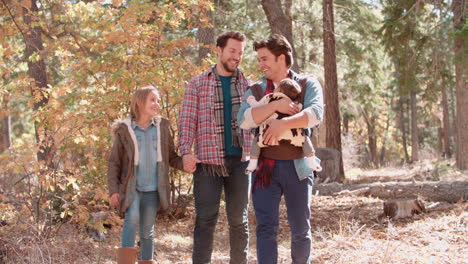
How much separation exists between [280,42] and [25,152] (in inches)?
121

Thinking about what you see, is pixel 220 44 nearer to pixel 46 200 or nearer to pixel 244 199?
pixel 244 199

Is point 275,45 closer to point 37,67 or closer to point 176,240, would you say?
point 176,240

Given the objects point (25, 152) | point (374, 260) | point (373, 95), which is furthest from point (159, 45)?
point (373, 95)

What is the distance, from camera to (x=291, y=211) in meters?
3.30

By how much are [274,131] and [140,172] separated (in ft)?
4.16

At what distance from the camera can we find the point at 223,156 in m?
3.72

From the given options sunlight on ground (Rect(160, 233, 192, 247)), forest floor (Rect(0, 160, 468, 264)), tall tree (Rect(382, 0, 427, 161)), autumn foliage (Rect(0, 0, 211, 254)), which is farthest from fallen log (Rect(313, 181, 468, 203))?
autumn foliage (Rect(0, 0, 211, 254))

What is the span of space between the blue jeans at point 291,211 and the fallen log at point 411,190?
18.0 feet

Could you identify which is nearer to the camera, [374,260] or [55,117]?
[374,260]

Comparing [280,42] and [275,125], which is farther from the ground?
[280,42]

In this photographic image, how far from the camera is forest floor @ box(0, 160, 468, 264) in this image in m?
4.43

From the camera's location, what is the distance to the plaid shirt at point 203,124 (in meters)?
3.70

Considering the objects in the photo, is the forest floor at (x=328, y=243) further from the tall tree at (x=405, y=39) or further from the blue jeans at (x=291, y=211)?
the tall tree at (x=405, y=39)

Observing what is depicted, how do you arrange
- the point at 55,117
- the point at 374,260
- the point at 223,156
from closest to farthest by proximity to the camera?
1. the point at 223,156
2. the point at 374,260
3. the point at 55,117
